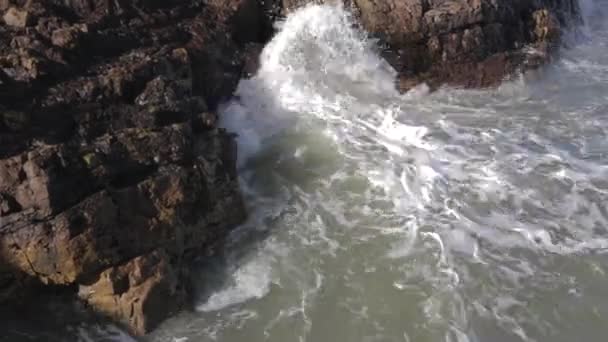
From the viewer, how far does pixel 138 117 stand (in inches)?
365

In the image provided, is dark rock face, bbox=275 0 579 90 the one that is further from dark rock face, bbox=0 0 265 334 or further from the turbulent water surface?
dark rock face, bbox=0 0 265 334

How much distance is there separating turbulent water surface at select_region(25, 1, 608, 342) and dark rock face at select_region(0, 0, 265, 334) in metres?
0.59

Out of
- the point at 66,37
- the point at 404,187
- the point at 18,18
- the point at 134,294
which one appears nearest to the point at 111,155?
the point at 134,294

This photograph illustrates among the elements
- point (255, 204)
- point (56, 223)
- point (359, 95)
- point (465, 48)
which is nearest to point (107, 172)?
point (56, 223)

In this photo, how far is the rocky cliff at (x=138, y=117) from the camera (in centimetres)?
773

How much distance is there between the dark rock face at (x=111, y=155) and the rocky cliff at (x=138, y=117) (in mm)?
17

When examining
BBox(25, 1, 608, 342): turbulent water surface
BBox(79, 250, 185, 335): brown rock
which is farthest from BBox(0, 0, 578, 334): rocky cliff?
BBox(25, 1, 608, 342): turbulent water surface

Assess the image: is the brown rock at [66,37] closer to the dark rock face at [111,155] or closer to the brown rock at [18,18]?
the dark rock face at [111,155]

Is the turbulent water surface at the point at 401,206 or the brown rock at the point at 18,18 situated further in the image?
the brown rock at the point at 18,18

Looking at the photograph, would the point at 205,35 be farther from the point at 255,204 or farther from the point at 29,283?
the point at 29,283

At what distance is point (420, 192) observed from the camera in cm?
970

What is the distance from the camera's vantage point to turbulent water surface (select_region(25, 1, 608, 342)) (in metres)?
7.72

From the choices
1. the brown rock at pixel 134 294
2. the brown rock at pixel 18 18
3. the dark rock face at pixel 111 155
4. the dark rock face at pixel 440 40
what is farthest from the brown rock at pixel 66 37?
the dark rock face at pixel 440 40

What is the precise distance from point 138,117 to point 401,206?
12.6 feet
